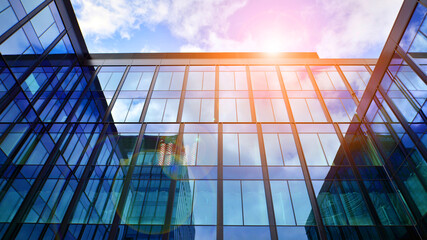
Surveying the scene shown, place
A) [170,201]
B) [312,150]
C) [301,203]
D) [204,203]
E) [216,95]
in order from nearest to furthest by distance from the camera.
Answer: [301,203], [170,201], [204,203], [312,150], [216,95]

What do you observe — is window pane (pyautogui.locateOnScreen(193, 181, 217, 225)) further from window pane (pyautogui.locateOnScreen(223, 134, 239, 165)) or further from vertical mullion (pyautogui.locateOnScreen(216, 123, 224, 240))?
window pane (pyautogui.locateOnScreen(223, 134, 239, 165))

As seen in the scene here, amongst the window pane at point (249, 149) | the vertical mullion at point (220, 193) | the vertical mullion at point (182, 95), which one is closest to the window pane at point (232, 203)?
the vertical mullion at point (220, 193)

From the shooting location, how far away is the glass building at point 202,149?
15.4 metres

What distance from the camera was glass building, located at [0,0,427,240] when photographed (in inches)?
607

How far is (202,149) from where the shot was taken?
65.1ft

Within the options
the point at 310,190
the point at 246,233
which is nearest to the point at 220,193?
the point at 246,233

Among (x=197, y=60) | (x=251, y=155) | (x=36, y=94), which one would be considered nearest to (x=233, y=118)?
(x=251, y=155)

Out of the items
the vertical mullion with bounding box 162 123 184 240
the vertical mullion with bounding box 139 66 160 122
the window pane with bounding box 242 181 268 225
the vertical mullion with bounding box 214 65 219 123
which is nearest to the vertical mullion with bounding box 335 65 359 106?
the vertical mullion with bounding box 214 65 219 123

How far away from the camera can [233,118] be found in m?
22.5

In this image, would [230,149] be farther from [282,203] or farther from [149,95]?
[149,95]

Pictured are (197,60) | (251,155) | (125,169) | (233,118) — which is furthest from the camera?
(197,60)

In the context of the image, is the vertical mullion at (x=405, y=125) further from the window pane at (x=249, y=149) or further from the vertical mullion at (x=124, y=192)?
the vertical mullion at (x=124, y=192)

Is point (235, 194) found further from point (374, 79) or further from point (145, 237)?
point (374, 79)

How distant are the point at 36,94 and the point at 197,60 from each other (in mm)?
15037
